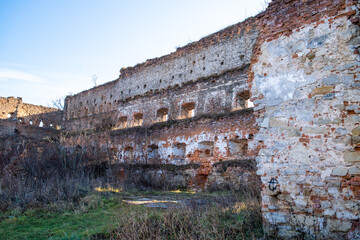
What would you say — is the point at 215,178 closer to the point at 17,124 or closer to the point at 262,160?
the point at 262,160

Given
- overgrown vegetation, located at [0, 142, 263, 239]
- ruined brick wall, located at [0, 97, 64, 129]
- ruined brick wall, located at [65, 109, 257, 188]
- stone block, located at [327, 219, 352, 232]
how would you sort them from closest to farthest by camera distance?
stone block, located at [327, 219, 352, 232] < overgrown vegetation, located at [0, 142, 263, 239] < ruined brick wall, located at [65, 109, 257, 188] < ruined brick wall, located at [0, 97, 64, 129]

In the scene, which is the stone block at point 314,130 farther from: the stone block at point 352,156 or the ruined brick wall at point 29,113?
the ruined brick wall at point 29,113

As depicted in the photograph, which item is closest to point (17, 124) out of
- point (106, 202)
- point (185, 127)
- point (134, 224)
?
point (185, 127)

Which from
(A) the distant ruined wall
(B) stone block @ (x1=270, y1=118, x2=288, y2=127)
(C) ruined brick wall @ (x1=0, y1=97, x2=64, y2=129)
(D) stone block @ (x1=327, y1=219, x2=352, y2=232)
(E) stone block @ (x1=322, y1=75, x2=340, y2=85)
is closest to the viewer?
(D) stone block @ (x1=327, y1=219, x2=352, y2=232)

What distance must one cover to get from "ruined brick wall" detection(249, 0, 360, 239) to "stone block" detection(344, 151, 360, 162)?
10mm

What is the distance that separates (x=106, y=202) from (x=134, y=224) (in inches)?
120

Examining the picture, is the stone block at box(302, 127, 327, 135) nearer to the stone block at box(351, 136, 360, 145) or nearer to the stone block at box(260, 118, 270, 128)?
the stone block at box(351, 136, 360, 145)

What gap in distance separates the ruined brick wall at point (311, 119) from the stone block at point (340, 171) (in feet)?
0.03

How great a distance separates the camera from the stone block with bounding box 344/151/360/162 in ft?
10.4

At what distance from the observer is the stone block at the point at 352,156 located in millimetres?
3180

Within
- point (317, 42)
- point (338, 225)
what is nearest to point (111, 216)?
point (338, 225)

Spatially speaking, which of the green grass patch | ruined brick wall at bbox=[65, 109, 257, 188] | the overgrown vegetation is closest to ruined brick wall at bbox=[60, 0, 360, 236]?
the green grass patch

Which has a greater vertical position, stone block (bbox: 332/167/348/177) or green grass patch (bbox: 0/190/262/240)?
stone block (bbox: 332/167/348/177)

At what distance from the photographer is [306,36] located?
3.81m
